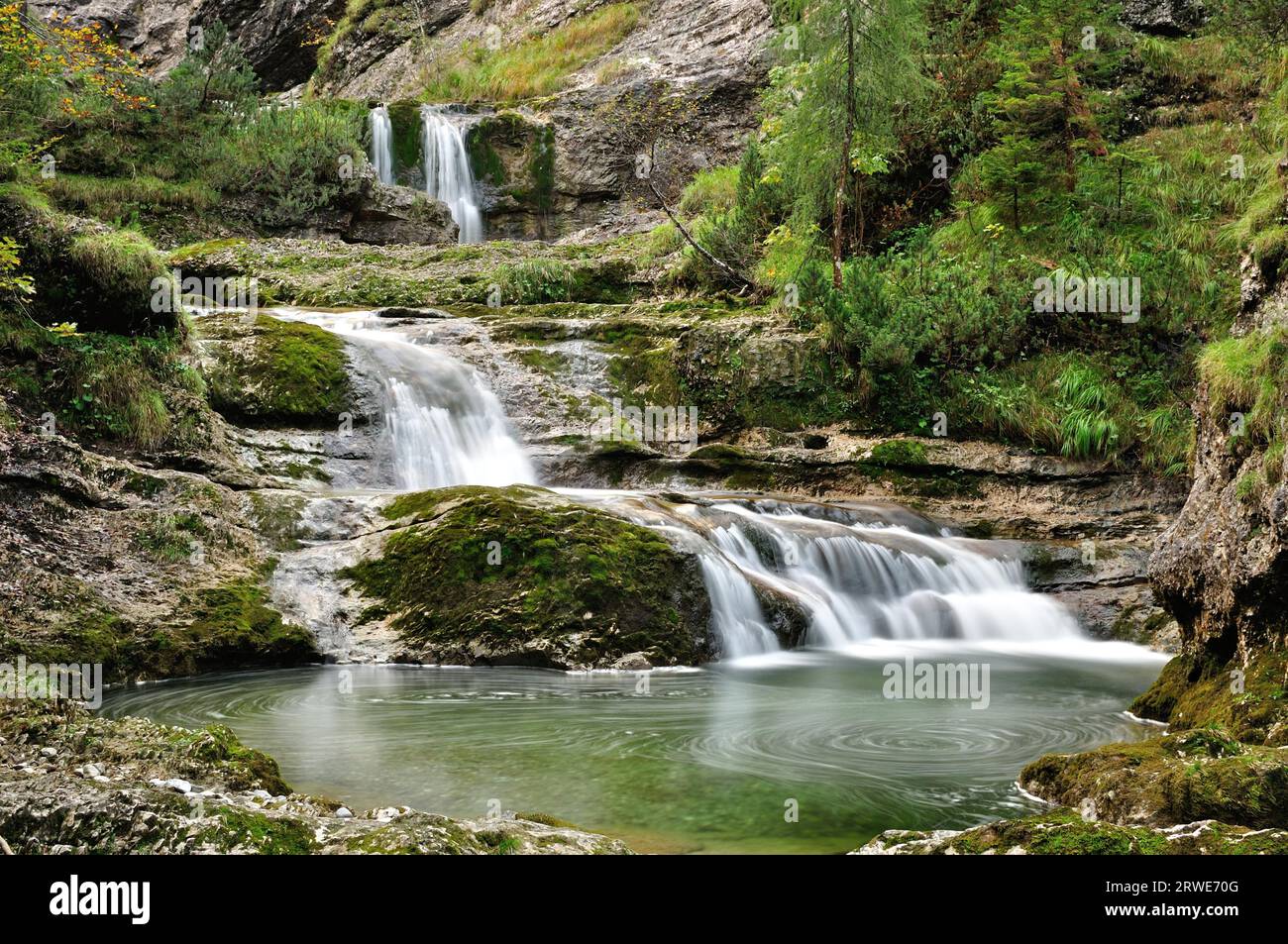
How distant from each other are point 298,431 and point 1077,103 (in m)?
13.1

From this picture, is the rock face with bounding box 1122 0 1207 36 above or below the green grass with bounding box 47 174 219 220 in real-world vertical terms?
above

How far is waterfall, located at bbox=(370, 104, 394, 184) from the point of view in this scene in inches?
933

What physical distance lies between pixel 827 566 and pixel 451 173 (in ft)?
59.3

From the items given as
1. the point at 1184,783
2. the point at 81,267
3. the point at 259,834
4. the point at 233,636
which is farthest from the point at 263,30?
the point at 1184,783

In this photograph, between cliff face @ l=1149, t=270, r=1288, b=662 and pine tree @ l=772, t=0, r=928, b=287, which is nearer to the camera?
cliff face @ l=1149, t=270, r=1288, b=662

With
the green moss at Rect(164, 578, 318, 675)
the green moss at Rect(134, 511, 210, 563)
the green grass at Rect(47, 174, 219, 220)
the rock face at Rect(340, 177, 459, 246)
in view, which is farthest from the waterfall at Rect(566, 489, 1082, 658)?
the green grass at Rect(47, 174, 219, 220)

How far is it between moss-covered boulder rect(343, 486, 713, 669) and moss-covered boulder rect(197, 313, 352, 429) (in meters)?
3.91

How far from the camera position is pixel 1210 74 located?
57.6 feet

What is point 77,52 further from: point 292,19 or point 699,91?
point 292,19

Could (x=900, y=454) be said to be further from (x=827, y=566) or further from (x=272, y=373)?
(x=272, y=373)

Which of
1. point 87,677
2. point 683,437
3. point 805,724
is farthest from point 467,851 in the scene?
point 683,437

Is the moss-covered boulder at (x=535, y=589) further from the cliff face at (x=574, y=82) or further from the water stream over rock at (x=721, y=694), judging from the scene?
the cliff face at (x=574, y=82)

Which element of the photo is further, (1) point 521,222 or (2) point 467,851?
(1) point 521,222

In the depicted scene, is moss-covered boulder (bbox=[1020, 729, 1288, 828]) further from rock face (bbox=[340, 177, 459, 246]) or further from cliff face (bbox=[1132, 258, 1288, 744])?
rock face (bbox=[340, 177, 459, 246])
